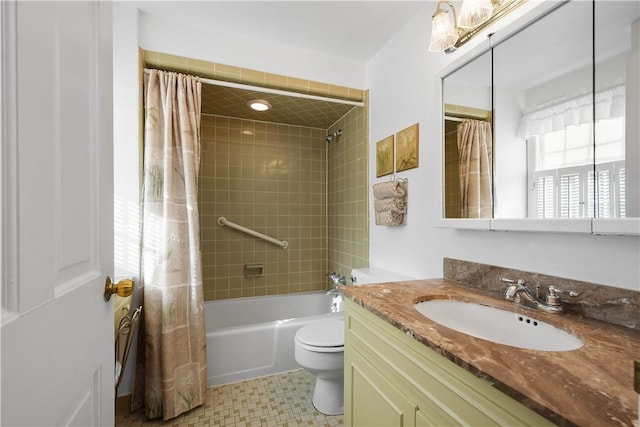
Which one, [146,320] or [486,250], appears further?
[146,320]

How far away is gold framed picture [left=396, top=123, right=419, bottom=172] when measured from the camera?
1.67m

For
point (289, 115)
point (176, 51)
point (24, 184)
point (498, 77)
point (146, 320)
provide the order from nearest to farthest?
point (24, 184) < point (498, 77) < point (146, 320) < point (176, 51) < point (289, 115)

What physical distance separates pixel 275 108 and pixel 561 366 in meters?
2.38

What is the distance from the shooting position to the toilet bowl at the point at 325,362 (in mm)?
1587

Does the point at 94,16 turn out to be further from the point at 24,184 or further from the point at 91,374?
the point at 91,374

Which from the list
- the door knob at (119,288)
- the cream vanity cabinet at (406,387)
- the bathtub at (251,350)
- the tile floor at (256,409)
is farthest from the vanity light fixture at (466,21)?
the tile floor at (256,409)

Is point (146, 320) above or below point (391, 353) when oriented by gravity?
below

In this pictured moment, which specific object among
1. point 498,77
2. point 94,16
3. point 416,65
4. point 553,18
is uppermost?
point 416,65

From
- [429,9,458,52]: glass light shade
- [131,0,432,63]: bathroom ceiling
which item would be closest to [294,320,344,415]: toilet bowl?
[429,9,458,52]: glass light shade

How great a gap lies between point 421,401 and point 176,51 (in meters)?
2.21

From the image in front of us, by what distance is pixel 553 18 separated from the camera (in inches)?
38.4

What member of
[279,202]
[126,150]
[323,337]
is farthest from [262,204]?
[323,337]

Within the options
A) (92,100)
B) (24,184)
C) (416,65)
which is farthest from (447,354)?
(416,65)

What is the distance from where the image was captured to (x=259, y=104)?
2.28m
